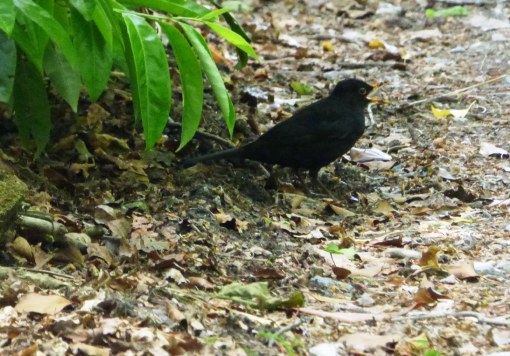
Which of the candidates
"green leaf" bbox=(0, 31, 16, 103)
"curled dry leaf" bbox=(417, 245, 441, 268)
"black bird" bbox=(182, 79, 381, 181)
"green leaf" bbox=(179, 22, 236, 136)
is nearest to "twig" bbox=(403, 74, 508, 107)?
"black bird" bbox=(182, 79, 381, 181)

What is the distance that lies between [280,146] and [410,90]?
7.73ft

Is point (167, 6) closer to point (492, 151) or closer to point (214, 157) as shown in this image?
point (214, 157)

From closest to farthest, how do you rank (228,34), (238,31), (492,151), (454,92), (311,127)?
(228,34)
(238,31)
(311,127)
(492,151)
(454,92)

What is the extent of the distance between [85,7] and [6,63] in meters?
0.43

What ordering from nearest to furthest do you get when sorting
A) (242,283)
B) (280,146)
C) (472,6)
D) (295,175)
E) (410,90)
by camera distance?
1. (242,283)
2. (280,146)
3. (295,175)
4. (410,90)
5. (472,6)

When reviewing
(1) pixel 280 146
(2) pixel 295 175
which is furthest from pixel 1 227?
(2) pixel 295 175

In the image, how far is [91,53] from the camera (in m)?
3.85

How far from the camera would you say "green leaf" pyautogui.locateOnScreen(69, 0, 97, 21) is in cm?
341

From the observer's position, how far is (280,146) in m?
6.39

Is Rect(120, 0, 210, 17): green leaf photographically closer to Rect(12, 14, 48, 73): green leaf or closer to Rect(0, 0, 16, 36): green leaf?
Rect(12, 14, 48, 73): green leaf

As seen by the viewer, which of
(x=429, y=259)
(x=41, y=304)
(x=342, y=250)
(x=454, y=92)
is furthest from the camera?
(x=454, y=92)

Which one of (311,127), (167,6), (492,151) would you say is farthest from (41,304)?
(492,151)

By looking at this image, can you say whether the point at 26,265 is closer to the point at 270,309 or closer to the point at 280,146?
the point at 270,309

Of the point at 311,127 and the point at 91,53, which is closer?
the point at 91,53
